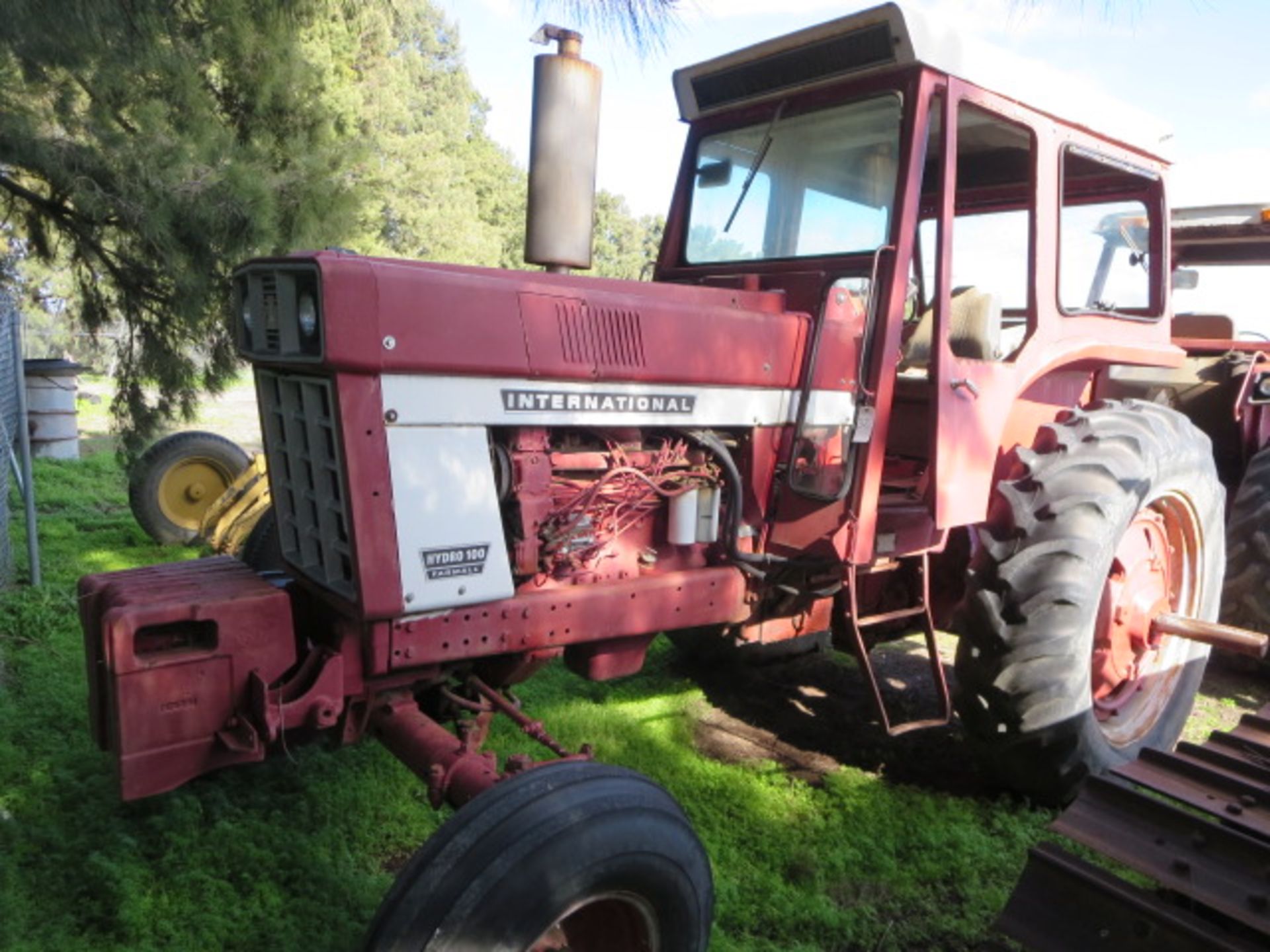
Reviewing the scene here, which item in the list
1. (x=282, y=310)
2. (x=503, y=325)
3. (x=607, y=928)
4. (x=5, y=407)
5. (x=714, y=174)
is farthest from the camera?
(x=5, y=407)

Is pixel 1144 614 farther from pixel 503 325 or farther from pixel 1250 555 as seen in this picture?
pixel 503 325

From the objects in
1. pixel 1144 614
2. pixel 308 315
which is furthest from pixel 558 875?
pixel 1144 614

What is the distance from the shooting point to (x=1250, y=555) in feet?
13.9

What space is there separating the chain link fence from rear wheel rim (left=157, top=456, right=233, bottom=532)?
0.85m

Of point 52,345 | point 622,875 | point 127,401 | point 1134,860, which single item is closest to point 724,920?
point 622,875

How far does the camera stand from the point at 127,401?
18.2 feet

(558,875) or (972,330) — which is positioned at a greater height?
(972,330)

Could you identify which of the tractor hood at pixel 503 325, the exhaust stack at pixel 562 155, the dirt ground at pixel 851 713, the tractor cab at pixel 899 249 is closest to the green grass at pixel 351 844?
the dirt ground at pixel 851 713

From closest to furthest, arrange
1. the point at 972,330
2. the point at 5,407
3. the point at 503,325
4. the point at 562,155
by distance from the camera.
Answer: the point at 503,325
the point at 562,155
the point at 972,330
the point at 5,407

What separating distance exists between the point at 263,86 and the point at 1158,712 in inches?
203

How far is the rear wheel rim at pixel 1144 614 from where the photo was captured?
10.9 feet

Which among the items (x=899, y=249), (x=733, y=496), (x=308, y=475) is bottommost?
(x=733, y=496)

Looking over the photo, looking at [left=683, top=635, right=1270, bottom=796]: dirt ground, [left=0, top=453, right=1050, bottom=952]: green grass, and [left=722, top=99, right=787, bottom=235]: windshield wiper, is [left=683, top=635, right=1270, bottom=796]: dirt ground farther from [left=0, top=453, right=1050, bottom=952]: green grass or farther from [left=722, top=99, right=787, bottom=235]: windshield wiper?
[left=722, top=99, right=787, bottom=235]: windshield wiper

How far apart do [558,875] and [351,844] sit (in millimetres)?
1220
